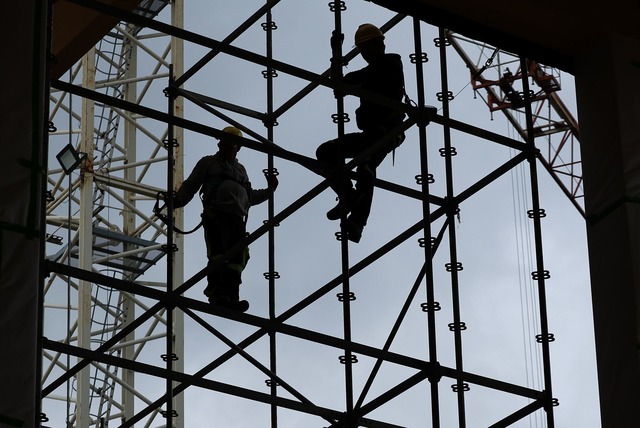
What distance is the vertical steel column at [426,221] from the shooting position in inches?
595

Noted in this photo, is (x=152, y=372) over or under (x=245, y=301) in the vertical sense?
under

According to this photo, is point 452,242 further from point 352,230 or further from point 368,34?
point 368,34

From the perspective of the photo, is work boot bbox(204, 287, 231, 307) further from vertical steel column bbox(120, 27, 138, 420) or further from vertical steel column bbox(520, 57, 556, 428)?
vertical steel column bbox(120, 27, 138, 420)

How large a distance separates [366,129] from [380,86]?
1.48 ft

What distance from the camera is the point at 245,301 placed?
17.0 metres

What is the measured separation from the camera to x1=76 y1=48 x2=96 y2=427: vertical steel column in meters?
27.3

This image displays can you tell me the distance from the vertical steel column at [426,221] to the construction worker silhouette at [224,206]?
2154mm

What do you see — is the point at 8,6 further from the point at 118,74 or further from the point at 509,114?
the point at 509,114

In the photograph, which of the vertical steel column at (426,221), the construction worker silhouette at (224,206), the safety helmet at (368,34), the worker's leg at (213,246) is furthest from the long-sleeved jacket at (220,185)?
the vertical steel column at (426,221)

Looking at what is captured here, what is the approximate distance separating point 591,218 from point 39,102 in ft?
18.8

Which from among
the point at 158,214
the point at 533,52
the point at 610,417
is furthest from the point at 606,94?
the point at 158,214

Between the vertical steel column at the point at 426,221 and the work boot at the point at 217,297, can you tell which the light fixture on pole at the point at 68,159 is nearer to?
the work boot at the point at 217,297

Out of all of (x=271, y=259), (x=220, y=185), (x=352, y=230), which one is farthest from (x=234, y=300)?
(x=352, y=230)

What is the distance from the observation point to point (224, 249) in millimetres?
17250
